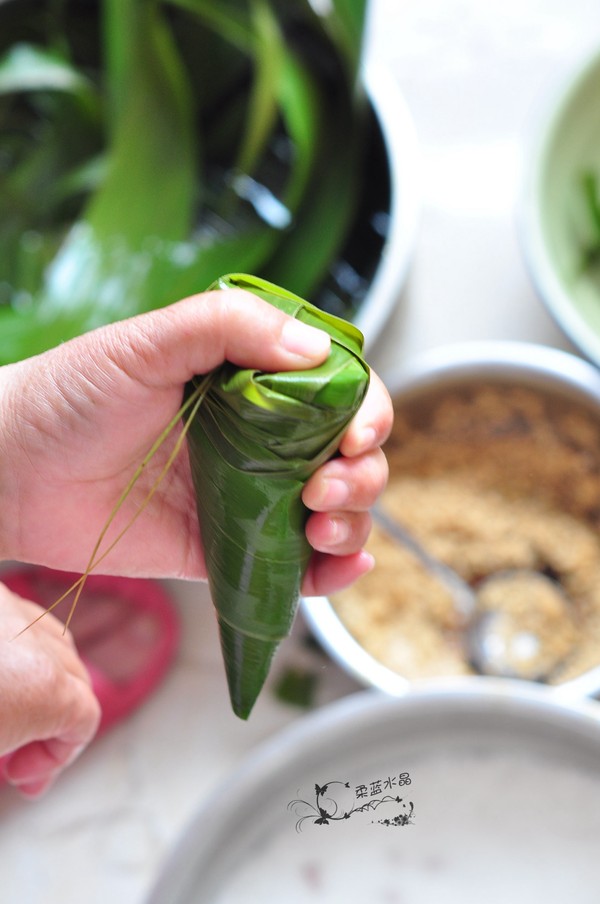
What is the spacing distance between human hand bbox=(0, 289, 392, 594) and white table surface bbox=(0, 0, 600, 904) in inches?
11.3

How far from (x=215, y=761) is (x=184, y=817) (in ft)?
0.16

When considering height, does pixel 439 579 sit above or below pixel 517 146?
below

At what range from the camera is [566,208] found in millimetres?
748

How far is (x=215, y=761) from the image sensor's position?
774mm

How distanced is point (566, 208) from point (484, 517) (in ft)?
0.83

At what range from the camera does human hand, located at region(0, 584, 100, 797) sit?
51 centimetres

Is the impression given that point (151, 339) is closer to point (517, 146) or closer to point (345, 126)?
point (345, 126)

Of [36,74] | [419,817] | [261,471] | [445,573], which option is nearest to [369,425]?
[261,471]

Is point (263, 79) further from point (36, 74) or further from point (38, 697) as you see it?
point (38, 697)

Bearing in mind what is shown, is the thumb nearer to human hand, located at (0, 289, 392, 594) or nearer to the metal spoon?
human hand, located at (0, 289, 392, 594)

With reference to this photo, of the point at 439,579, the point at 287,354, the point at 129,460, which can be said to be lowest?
the point at 439,579

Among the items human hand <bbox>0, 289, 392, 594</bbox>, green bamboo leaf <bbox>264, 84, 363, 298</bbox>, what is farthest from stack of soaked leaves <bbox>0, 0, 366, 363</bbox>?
human hand <bbox>0, 289, 392, 594</bbox>

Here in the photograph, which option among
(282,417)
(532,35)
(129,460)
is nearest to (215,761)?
(129,460)

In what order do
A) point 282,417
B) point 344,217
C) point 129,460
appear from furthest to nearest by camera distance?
1. point 344,217
2. point 129,460
3. point 282,417
